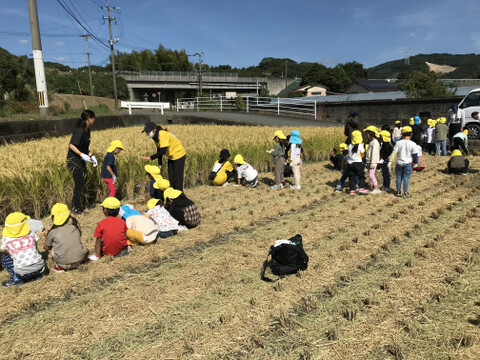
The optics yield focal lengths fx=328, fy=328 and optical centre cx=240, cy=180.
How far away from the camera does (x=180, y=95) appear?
78.8 m

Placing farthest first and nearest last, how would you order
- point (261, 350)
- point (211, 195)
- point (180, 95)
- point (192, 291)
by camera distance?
point (180, 95) → point (211, 195) → point (192, 291) → point (261, 350)

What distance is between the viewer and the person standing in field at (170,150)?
605 cm

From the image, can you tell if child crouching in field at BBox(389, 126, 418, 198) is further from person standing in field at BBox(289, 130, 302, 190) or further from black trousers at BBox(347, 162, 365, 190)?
person standing in field at BBox(289, 130, 302, 190)

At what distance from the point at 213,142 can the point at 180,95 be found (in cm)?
7179

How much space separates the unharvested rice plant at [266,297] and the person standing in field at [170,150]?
1.14 meters

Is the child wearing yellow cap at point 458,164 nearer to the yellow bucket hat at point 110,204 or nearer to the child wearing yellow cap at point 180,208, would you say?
the child wearing yellow cap at point 180,208

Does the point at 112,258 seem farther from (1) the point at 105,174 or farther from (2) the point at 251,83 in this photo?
(2) the point at 251,83

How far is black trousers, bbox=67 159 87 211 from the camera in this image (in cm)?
601

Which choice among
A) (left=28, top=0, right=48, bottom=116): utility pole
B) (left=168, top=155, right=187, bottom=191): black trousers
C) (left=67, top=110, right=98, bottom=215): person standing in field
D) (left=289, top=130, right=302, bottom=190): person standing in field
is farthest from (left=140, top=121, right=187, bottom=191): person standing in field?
(left=28, top=0, right=48, bottom=116): utility pole

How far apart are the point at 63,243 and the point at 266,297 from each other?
2517 mm

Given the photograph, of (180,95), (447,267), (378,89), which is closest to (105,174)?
(447,267)

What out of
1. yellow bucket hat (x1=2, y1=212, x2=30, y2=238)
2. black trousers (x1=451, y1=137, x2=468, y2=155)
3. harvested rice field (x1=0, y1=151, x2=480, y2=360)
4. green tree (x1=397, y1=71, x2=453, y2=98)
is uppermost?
green tree (x1=397, y1=71, x2=453, y2=98)

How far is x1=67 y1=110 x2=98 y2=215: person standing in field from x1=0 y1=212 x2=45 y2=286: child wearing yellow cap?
88.8 inches

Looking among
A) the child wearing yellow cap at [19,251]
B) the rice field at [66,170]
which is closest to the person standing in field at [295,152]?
the rice field at [66,170]
